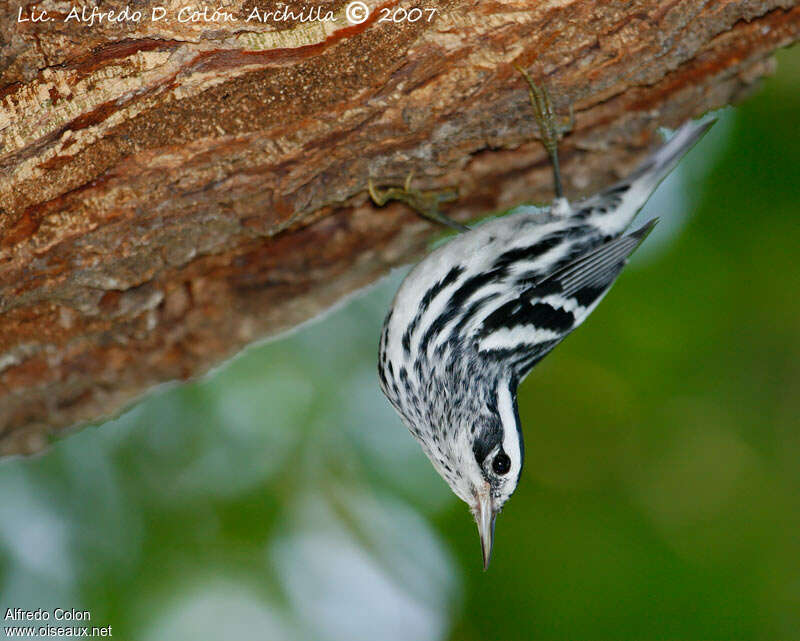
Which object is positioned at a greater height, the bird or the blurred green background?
the bird

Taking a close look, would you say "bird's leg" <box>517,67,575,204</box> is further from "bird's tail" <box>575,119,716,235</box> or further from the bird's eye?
the bird's eye

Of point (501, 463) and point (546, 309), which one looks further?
point (546, 309)

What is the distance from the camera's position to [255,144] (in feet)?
8.45

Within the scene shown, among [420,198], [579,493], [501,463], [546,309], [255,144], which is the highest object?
[255,144]

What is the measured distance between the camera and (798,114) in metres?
3.53

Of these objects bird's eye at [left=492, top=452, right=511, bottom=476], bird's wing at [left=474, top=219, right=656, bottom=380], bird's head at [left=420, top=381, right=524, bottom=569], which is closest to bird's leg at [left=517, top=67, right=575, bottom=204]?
bird's wing at [left=474, top=219, right=656, bottom=380]

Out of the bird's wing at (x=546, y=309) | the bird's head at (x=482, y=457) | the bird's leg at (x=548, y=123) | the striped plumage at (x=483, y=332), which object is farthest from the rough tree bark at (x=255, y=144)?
the bird's head at (x=482, y=457)

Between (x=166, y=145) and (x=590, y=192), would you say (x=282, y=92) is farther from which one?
(x=590, y=192)

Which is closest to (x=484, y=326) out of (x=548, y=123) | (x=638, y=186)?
(x=548, y=123)

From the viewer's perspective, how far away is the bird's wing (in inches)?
121

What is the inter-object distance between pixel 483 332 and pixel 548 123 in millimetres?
895

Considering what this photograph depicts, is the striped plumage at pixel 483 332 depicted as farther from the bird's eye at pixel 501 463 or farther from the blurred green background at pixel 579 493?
the blurred green background at pixel 579 493

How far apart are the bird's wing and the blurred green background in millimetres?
540

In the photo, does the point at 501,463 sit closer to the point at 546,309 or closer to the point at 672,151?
the point at 546,309
